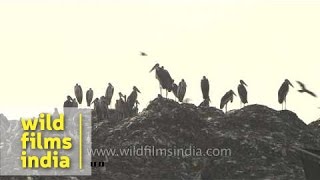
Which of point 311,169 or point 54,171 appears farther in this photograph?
point 54,171

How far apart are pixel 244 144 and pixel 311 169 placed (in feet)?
44.4

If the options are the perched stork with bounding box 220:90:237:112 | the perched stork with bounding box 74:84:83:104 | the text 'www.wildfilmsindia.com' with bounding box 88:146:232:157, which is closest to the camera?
the text 'www.wildfilmsindia.com' with bounding box 88:146:232:157

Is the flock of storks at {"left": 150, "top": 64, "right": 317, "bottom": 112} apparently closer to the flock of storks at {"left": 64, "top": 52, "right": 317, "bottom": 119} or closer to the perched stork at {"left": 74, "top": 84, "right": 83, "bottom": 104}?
the flock of storks at {"left": 64, "top": 52, "right": 317, "bottom": 119}

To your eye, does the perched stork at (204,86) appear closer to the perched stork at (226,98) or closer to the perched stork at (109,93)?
the perched stork at (226,98)

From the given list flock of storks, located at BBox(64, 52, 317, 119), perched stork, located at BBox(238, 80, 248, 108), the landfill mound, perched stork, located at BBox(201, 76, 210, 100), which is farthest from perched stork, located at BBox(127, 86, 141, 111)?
perched stork, located at BBox(238, 80, 248, 108)

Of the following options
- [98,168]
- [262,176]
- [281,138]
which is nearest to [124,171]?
[98,168]

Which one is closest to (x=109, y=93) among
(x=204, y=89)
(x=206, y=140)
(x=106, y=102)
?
(x=106, y=102)

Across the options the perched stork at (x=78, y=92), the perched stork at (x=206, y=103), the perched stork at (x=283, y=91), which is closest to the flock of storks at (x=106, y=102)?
the perched stork at (x=78, y=92)

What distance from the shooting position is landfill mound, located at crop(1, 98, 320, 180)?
3425 cm

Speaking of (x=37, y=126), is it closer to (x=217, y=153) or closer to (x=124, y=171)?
(x=124, y=171)

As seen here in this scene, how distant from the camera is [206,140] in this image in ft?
122

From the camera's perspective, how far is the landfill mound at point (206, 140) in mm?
34250

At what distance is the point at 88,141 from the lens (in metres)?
37.7

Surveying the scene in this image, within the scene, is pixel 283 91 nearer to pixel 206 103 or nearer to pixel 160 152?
pixel 206 103
